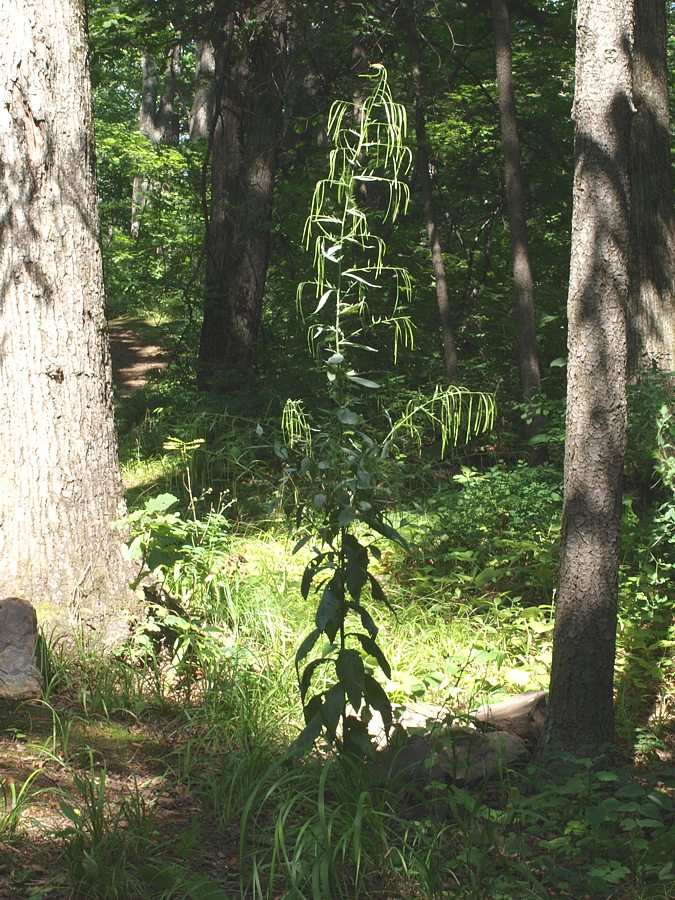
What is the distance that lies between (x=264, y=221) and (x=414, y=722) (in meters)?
6.76

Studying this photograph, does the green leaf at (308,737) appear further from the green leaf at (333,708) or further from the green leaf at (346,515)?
the green leaf at (346,515)

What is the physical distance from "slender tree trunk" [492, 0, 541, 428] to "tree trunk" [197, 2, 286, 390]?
8.25 ft

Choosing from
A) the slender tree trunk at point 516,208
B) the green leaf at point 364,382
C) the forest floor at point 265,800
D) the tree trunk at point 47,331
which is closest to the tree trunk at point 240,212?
the slender tree trunk at point 516,208

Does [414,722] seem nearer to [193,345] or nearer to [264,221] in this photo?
[264,221]

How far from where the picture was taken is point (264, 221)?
9.33 meters

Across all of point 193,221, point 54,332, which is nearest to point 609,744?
point 54,332

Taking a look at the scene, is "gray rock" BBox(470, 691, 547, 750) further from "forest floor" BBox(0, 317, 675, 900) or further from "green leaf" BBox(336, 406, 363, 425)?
"green leaf" BBox(336, 406, 363, 425)

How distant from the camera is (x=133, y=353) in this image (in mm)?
14234

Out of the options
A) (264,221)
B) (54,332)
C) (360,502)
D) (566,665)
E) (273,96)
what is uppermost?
(273,96)

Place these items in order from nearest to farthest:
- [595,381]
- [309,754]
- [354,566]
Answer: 1. [354,566]
2. [309,754]
3. [595,381]

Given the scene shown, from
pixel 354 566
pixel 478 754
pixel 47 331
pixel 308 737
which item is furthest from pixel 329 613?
pixel 47 331

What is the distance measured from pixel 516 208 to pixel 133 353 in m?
8.28

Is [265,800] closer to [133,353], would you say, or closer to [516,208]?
[516,208]

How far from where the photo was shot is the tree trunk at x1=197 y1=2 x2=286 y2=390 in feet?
30.1
